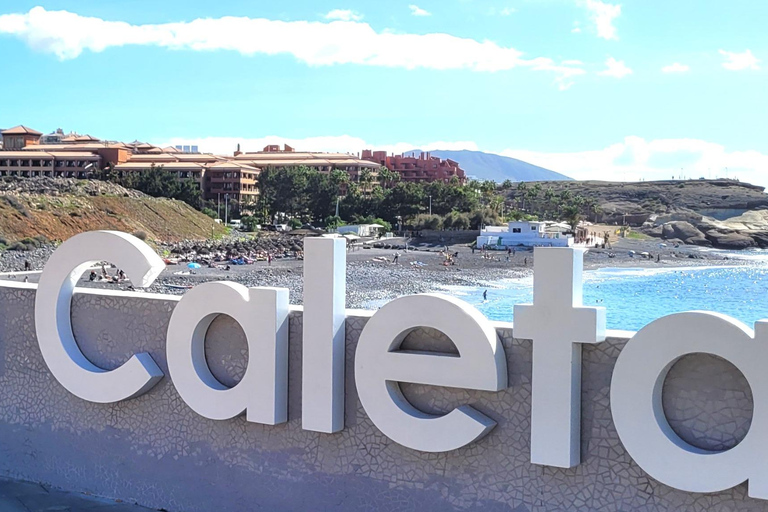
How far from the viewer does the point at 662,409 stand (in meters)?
6.21

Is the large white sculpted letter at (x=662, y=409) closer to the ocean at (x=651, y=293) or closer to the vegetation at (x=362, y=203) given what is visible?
the ocean at (x=651, y=293)

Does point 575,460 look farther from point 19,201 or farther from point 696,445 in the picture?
point 19,201

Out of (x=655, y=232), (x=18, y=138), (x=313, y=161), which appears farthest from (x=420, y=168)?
(x=18, y=138)

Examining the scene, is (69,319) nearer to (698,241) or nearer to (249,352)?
(249,352)

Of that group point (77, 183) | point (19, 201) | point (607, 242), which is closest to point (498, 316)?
point (19, 201)

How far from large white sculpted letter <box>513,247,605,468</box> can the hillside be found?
5915 centimetres

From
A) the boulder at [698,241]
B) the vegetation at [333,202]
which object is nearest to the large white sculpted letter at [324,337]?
the vegetation at [333,202]

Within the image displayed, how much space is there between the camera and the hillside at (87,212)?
6569cm

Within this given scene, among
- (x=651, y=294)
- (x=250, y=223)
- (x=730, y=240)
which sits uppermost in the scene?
(x=250, y=223)

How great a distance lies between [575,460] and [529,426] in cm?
43

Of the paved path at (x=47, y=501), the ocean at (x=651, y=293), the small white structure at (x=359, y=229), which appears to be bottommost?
the ocean at (x=651, y=293)

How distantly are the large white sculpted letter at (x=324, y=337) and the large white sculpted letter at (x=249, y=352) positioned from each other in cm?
23

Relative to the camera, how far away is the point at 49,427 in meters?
9.21

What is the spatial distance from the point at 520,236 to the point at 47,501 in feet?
260
